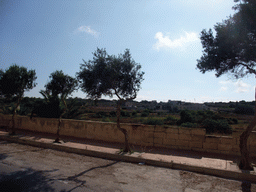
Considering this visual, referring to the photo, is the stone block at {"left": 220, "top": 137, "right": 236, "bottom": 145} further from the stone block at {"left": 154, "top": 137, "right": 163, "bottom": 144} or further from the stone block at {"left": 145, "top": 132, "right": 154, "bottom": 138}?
the stone block at {"left": 145, "top": 132, "right": 154, "bottom": 138}

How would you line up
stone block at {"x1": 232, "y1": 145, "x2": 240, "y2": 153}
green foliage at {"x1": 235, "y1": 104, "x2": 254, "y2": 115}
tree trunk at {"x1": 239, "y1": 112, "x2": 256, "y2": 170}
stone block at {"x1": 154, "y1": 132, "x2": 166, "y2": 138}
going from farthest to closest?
green foliage at {"x1": 235, "y1": 104, "x2": 254, "y2": 115}, stone block at {"x1": 154, "y1": 132, "x2": 166, "y2": 138}, stone block at {"x1": 232, "y1": 145, "x2": 240, "y2": 153}, tree trunk at {"x1": 239, "y1": 112, "x2": 256, "y2": 170}

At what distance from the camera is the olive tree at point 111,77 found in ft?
26.0

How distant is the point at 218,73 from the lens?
273 inches

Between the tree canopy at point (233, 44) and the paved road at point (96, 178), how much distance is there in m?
3.65

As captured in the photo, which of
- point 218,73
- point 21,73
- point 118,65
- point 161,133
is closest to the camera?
point 218,73

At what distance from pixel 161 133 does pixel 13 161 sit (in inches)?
239

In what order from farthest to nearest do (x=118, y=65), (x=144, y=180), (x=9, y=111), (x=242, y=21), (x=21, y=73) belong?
(x=9, y=111) < (x=21, y=73) < (x=118, y=65) < (x=242, y=21) < (x=144, y=180)

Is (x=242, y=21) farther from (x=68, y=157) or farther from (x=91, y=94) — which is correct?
(x=68, y=157)

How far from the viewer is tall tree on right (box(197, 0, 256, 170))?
5.89 m

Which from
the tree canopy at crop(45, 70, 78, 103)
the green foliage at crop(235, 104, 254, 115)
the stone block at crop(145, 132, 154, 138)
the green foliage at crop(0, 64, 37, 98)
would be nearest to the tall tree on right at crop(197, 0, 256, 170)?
the stone block at crop(145, 132, 154, 138)

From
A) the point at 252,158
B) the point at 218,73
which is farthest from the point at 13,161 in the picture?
the point at 252,158

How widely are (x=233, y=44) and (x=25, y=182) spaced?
24.0 feet

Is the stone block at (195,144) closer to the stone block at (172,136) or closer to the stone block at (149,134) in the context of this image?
the stone block at (172,136)

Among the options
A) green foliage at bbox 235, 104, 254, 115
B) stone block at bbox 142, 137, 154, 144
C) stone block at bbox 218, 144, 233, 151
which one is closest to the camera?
stone block at bbox 218, 144, 233, 151
